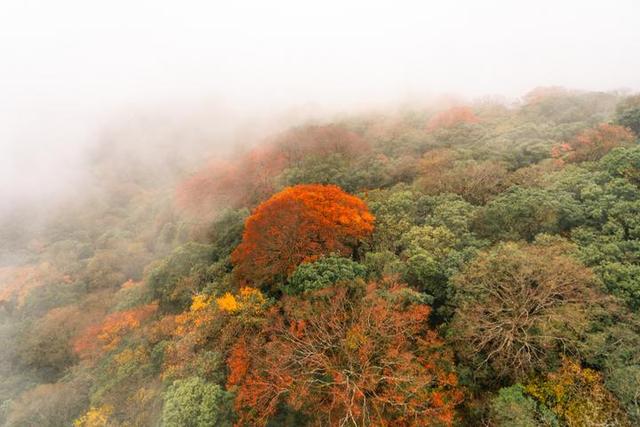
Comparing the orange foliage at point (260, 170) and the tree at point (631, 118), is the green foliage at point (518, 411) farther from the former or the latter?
the tree at point (631, 118)

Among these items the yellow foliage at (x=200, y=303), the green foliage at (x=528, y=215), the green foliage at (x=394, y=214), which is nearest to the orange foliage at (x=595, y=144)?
the green foliage at (x=528, y=215)

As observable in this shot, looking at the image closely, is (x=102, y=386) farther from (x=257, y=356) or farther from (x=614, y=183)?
(x=614, y=183)

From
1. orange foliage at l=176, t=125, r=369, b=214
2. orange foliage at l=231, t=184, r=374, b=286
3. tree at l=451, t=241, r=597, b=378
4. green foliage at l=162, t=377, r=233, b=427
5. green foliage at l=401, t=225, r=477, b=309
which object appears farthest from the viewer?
orange foliage at l=176, t=125, r=369, b=214

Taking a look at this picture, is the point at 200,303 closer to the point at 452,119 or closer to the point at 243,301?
the point at 243,301

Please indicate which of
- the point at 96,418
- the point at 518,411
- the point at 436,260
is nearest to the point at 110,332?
the point at 96,418

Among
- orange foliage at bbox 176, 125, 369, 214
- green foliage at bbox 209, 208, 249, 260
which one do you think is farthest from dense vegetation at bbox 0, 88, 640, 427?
orange foliage at bbox 176, 125, 369, 214

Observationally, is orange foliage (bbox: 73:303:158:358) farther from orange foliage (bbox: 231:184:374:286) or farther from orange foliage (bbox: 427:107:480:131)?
orange foliage (bbox: 427:107:480:131)

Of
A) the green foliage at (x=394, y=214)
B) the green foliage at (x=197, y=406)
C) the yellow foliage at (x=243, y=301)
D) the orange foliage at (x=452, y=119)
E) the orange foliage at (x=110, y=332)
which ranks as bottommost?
the orange foliage at (x=110, y=332)
